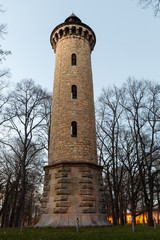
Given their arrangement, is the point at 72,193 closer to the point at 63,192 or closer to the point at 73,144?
the point at 63,192

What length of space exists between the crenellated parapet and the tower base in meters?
11.7

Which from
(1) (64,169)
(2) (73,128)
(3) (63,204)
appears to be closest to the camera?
(3) (63,204)

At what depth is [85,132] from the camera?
1411cm

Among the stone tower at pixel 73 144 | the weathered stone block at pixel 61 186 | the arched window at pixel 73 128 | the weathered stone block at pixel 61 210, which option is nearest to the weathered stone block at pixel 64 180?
the stone tower at pixel 73 144

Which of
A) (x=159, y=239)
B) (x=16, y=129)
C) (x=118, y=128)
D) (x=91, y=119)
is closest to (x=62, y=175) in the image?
(x=91, y=119)

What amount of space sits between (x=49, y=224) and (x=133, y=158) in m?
12.9

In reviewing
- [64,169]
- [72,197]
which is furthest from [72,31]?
[72,197]

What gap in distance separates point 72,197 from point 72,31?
45.6 feet

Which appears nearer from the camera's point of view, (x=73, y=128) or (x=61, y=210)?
(x=61, y=210)

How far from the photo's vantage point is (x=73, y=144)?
13.4 metres

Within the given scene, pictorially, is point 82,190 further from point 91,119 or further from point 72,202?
point 91,119

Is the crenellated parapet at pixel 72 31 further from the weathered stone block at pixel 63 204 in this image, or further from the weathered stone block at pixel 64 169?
the weathered stone block at pixel 63 204

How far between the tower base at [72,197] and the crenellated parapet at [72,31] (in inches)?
459

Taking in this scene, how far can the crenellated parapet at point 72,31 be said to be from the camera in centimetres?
1759
